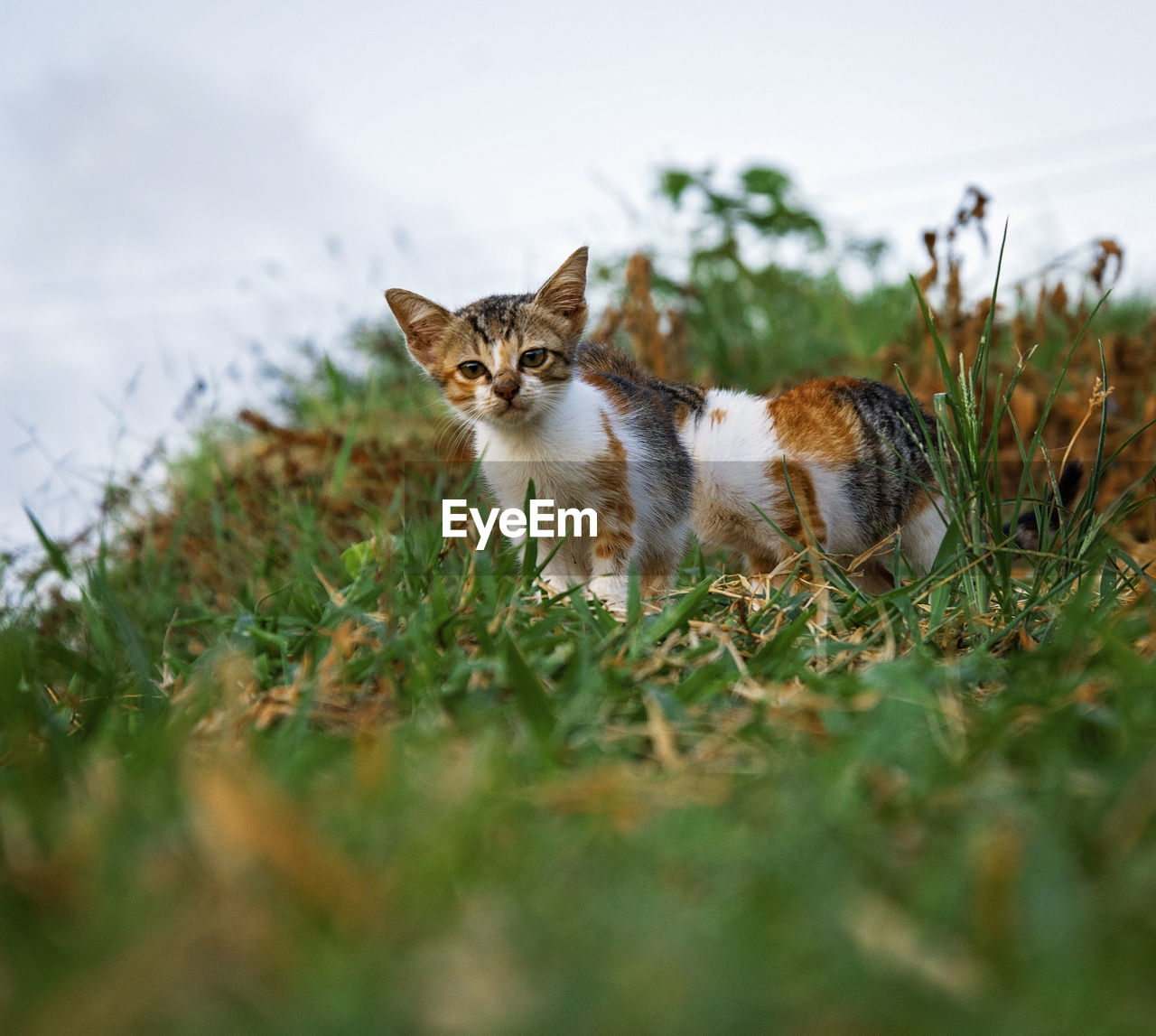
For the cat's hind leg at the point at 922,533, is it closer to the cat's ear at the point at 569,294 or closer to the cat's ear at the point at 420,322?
the cat's ear at the point at 569,294

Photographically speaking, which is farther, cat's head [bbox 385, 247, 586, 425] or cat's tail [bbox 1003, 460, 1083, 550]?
cat's head [bbox 385, 247, 586, 425]

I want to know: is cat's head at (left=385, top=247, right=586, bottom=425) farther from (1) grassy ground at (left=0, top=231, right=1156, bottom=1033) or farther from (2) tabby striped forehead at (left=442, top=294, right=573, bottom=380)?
(1) grassy ground at (left=0, top=231, right=1156, bottom=1033)

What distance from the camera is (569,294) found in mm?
3238

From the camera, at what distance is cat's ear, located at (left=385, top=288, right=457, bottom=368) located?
316 centimetres

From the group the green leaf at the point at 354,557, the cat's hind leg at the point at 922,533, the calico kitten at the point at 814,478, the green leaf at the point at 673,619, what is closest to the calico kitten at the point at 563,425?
the calico kitten at the point at 814,478

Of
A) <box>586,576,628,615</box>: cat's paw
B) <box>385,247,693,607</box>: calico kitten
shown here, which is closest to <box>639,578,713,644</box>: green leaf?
<box>586,576,628,615</box>: cat's paw

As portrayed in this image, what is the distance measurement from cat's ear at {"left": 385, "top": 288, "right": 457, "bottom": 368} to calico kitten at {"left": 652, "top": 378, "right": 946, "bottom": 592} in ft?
2.65

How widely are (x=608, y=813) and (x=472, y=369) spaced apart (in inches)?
82.8

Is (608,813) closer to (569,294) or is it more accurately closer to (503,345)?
(503,345)

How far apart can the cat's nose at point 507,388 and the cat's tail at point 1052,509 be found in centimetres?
135

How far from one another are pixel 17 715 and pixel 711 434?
2229 millimetres

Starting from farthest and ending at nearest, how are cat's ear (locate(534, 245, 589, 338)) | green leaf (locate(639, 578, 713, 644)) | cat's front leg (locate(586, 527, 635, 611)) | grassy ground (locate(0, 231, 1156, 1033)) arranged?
cat's ear (locate(534, 245, 589, 338)) < cat's front leg (locate(586, 527, 635, 611)) < green leaf (locate(639, 578, 713, 644)) < grassy ground (locate(0, 231, 1156, 1033))

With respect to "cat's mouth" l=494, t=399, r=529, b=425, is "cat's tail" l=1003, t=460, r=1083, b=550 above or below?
below

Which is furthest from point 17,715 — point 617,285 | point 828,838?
Result: point 617,285
